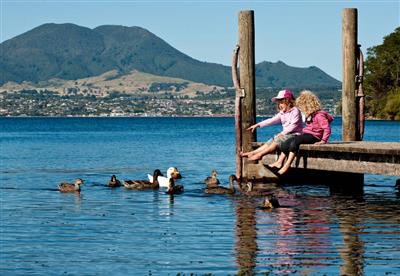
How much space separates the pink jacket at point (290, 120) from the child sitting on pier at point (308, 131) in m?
0.27

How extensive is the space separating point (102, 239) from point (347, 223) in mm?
5785

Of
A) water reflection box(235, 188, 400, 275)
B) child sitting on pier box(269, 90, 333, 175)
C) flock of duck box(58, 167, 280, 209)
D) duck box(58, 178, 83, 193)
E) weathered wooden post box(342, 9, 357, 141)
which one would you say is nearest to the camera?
water reflection box(235, 188, 400, 275)

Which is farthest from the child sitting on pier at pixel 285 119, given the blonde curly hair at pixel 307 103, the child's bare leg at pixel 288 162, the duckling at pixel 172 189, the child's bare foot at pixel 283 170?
the duckling at pixel 172 189

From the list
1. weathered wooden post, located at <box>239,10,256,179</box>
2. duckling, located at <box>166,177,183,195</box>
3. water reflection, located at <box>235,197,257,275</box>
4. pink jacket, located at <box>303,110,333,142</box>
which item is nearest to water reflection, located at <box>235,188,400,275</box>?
water reflection, located at <box>235,197,257,275</box>

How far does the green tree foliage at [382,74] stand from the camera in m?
155

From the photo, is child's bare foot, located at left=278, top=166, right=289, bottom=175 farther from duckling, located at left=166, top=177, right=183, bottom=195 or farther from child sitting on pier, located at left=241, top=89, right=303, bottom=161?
duckling, located at left=166, top=177, right=183, bottom=195

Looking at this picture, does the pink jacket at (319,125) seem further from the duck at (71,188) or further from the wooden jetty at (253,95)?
the duck at (71,188)

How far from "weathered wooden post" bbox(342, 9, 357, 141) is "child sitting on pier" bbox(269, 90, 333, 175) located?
2386mm

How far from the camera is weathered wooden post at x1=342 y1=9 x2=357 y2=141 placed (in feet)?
100

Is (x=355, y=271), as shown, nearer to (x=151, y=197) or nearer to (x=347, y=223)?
(x=347, y=223)

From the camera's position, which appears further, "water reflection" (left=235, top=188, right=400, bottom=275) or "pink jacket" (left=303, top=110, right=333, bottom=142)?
"pink jacket" (left=303, top=110, right=333, bottom=142)

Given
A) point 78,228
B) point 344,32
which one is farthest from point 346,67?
point 78,228

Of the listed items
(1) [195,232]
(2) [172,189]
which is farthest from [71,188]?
(1) [195,232]

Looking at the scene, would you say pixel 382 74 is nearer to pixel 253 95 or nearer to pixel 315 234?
pixel 253 95
